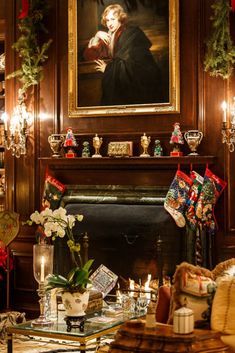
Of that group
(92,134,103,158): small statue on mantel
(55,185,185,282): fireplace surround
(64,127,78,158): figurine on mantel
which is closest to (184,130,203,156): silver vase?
(55,185,185,282): fireplace surround

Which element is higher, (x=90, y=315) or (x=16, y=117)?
(x=16, y=117)

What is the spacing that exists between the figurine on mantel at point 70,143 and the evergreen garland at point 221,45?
1455mm

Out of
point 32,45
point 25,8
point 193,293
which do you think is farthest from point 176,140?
point 193,293

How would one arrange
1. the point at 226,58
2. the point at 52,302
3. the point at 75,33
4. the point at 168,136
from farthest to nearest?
the point at 75,33, the point at 168,136, the point at 226,58, the point at 52,302

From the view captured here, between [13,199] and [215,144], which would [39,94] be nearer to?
[13,199]

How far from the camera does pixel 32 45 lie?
6836 millimetres

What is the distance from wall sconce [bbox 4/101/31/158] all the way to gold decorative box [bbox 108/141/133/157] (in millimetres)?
946

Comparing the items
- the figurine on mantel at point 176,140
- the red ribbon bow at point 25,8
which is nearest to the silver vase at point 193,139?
the figurine on mantel at point 176,140

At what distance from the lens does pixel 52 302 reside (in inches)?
201

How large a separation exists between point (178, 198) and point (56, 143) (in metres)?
1.36

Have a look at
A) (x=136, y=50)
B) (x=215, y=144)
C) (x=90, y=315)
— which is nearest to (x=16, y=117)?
(x=136, y=50)

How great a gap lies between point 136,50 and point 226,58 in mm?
951

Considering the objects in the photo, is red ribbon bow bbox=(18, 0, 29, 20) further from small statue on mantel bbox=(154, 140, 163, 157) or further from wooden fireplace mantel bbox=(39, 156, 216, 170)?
small statue on mantel bbox=(154, 140, 163, 157)

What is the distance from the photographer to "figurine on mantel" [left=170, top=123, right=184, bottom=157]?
615 centimetres
